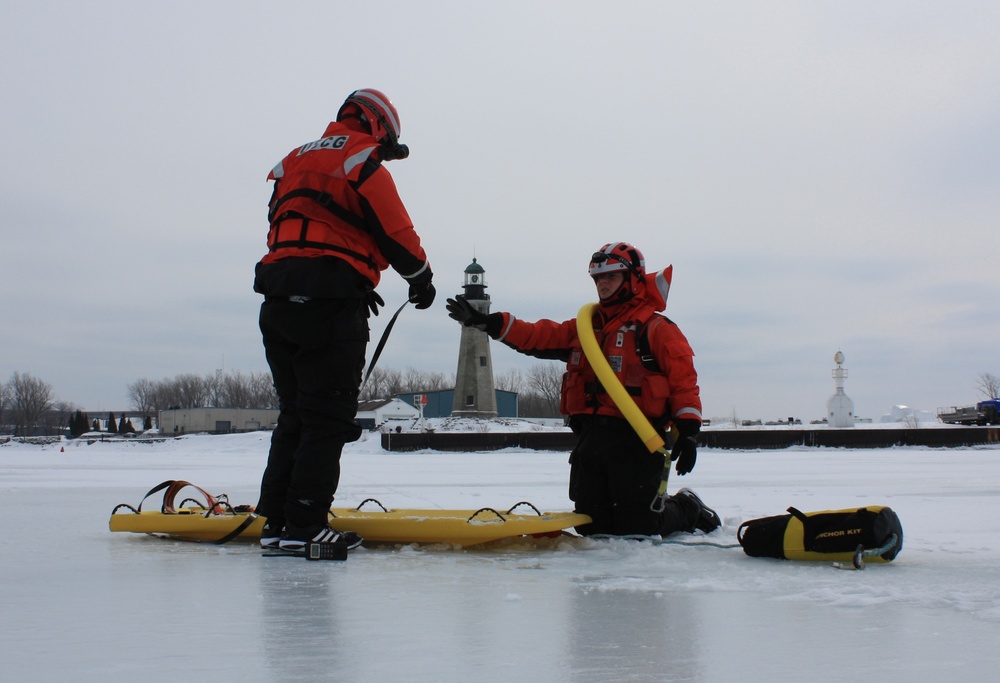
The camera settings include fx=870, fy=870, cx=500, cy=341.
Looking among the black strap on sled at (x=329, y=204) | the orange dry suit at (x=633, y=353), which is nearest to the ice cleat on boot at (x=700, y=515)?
the orange dry suit at (x=633, y=353)

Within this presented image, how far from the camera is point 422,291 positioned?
11.1 feet

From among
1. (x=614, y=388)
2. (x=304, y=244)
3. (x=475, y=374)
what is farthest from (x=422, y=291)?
(x=475, y=374)

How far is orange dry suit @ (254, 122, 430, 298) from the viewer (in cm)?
316

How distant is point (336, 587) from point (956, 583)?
174 centimetres

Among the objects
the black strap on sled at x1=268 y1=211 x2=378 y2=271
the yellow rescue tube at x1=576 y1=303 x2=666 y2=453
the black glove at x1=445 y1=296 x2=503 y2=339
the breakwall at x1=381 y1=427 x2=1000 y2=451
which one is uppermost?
the black strap on sled at x1=268 y1=211 x2=378 y2=271

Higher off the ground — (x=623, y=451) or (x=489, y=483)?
(x=623, y=451)

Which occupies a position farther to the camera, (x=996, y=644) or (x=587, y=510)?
(x=587, y=510)

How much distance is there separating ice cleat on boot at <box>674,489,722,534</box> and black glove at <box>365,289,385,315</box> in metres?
1.61

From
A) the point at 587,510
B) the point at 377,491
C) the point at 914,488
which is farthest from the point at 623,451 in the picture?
the point at 914,488

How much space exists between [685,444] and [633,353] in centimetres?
50

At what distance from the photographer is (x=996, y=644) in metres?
1.69

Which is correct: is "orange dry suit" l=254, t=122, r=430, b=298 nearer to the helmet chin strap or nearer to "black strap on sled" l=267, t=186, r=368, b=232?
"black strap on sled" l=267, t=186, r=368, b=232

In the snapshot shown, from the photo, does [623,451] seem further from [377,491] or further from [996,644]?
[377,491]

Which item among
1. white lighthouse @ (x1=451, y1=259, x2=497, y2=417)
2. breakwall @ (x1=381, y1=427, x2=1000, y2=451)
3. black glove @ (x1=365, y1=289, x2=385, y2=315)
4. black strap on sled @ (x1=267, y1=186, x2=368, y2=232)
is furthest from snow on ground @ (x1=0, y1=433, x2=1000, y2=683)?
white lighthouse @ (x1=451, y1=259, x2=497, y2=417)
